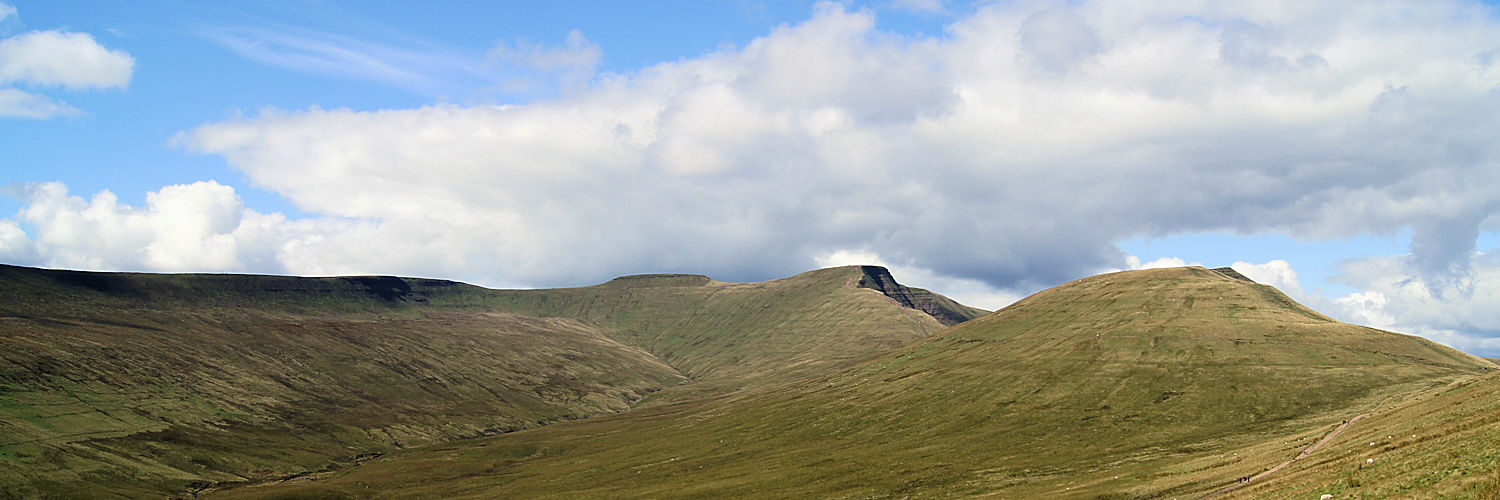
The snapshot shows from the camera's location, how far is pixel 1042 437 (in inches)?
6905

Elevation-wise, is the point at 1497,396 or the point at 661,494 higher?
the point at 1497,396

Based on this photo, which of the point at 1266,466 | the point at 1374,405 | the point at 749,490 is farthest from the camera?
the point at 1374,405

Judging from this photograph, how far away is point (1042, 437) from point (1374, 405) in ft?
223

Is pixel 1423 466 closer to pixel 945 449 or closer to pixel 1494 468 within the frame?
pixel 1494 468

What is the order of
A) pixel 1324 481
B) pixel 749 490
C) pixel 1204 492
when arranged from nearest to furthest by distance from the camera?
pixel 1324 481
pixel 1204 492
pixel 749 490

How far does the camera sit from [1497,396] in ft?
278

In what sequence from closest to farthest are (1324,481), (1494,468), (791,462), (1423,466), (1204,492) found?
(1494,468) → (1423,466) → (1324,481) → (1204,492) → (791,462)

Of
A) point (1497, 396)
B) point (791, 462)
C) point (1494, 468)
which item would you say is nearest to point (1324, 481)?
point (1494, 468)

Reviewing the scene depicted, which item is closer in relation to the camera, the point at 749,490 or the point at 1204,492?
the point at 1204,492

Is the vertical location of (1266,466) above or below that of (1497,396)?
below

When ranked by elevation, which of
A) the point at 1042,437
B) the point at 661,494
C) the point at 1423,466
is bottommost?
the point at 661,494

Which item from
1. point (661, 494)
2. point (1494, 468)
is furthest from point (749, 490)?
point (1494, 468)

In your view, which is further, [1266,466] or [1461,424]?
[1266,466]

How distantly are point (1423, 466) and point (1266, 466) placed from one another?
36.3 metres
